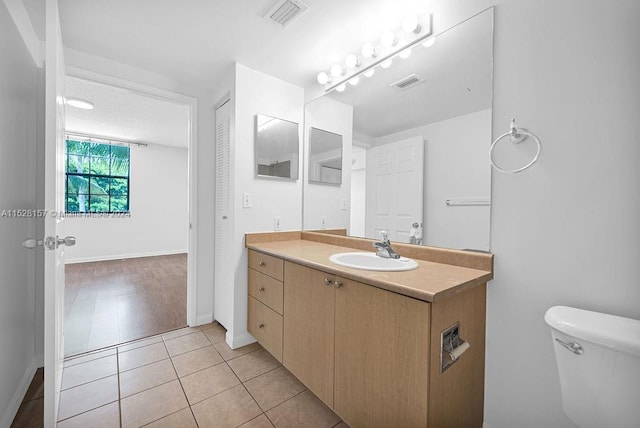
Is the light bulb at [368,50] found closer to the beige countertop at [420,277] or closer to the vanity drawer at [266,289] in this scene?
the beige countertop at [420,277]

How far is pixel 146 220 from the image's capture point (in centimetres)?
541

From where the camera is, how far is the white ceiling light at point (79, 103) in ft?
10.1

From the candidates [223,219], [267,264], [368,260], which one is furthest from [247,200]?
[368,260]

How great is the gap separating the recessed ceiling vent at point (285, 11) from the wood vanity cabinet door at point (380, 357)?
1.46 m

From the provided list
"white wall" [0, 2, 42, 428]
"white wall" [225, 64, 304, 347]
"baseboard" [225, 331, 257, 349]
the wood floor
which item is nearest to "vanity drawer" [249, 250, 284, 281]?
"white wall" [225, 64, 304, 347]

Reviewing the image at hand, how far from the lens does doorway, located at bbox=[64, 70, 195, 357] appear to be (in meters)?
2.38

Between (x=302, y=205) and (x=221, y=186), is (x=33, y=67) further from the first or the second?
(x=302, y=205)

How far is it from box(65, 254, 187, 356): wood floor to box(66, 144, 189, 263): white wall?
542 millimetres

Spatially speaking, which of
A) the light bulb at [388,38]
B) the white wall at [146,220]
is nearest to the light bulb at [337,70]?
the light bulb at [388,38]

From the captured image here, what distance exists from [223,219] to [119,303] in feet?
5.55

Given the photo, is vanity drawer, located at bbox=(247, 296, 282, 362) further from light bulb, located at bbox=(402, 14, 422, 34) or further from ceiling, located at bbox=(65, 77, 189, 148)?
ceiling, located at bbox=(65, 77, 189, 148)

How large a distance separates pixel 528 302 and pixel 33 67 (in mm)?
2925

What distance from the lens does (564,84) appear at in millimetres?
991

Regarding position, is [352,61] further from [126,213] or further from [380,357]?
[126,213]
